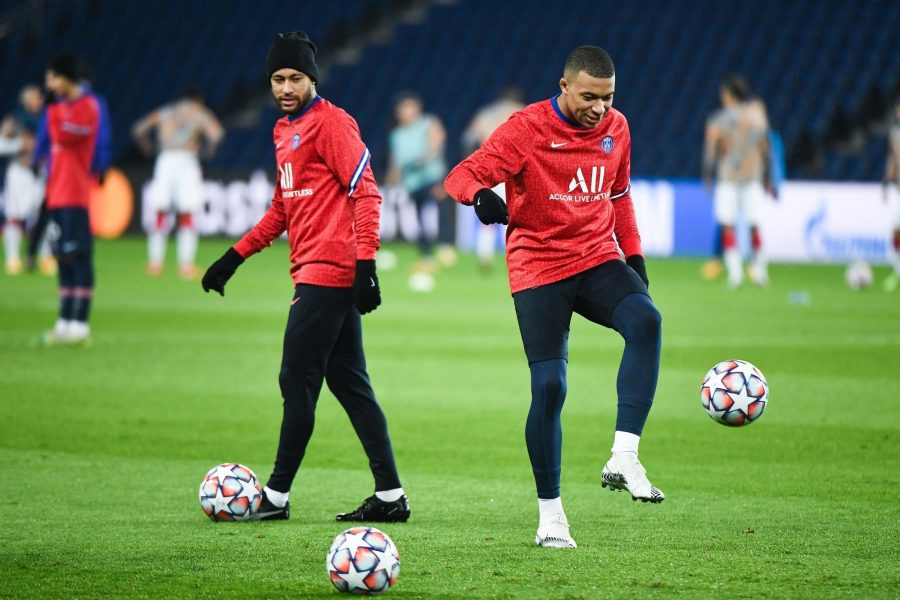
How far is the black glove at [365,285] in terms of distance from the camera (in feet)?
19.8

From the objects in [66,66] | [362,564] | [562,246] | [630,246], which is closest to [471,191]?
[562,246]

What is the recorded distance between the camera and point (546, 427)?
18.6 feet

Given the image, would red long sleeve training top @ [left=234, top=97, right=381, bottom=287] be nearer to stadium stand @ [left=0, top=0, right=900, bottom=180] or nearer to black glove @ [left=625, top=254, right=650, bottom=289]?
black glove @ [left=625, top=254, right=650, bottom=289]

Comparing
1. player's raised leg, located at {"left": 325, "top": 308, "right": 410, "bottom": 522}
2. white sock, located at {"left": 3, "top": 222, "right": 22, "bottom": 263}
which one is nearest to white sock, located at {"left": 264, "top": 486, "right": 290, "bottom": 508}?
player's raised leg, located at {"left": 325, "top": 308, "right": 410, "bottom": 522}

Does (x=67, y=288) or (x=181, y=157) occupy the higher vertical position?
(x=181, y=157)

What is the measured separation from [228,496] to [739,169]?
14.8 metres

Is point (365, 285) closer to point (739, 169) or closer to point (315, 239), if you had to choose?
point (315, 239)

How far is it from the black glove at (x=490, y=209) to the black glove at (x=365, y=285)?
0.70 meters

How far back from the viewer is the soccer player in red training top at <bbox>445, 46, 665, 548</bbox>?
18.5ft

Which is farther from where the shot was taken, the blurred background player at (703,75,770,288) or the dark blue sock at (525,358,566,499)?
the blurred background player at (703,75,770,288)

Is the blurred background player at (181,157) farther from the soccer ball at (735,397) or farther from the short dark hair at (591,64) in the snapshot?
the short dark hair at (591,64)

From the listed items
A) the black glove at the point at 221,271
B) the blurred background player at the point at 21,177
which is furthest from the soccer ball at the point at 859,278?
the black glove at the point at 221,271

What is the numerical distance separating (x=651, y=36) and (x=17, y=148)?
43.7 ft

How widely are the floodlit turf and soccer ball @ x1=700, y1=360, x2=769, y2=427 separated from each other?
0.44 meters
